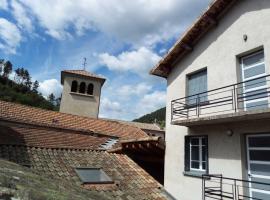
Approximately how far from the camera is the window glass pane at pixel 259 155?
9.96 metres

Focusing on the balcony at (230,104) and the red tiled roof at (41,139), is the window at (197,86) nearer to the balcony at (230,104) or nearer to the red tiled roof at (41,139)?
the balcony at (230,104)

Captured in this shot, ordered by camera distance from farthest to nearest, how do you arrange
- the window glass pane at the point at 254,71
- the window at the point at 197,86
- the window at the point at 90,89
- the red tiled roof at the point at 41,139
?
the window at the point at 90,89 → the red tiled roof at the point at 41,139 → the window at the point at 197,86 → the window glass pane at the point at 254,71

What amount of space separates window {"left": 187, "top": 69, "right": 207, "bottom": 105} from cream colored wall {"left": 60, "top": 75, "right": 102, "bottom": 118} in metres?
23.0

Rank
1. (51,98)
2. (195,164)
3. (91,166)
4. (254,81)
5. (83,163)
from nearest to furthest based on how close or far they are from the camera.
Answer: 1. (254,81)
2. (91,166)
3. (83,163)
4. (195,164)
5. (51,98)

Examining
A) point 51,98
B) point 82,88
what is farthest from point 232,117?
point 51,98

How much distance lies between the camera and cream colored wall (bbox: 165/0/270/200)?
10859 mm

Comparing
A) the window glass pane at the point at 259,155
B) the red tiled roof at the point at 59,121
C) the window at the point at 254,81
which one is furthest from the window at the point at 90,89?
the window glass pane at the point at 259,155

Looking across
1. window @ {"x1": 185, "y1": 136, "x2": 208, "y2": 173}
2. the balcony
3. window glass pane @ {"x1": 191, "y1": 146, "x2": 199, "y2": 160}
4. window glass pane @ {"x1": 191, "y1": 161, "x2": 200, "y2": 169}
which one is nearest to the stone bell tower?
the balcony

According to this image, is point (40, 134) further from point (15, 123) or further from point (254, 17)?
point (254, 17)

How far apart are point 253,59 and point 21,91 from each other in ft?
281

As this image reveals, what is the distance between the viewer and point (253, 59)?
11.3 metres

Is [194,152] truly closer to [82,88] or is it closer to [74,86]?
[74,86]

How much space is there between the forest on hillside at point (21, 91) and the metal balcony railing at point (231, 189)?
211 feet

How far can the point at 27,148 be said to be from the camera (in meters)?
12.4
